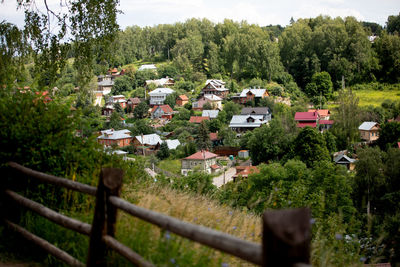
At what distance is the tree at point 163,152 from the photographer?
111ft

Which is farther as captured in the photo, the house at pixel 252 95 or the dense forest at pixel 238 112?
the house at pixel 252 95

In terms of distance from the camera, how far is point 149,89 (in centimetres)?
5950

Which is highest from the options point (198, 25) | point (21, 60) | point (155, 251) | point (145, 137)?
point (198, 25)

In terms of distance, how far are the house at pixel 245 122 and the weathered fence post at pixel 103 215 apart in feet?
130

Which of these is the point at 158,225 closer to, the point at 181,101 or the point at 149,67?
the point at 181,101

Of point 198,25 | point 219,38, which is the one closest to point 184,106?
point 219,38

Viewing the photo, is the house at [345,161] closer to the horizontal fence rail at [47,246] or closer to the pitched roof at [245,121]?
the pitched roof at [245,121]

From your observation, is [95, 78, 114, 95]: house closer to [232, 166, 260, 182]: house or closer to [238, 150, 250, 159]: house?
[238, 150, 250, 159]: house

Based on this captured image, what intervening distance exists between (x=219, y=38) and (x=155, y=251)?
76977mm

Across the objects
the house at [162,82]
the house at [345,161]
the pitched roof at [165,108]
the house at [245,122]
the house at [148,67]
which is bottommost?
the house at [345,161]

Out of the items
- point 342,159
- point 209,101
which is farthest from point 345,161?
point 209,101

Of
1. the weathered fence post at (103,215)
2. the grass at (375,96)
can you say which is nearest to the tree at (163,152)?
the grass at (375,96)

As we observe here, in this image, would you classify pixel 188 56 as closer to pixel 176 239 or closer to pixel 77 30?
pixel 77 30

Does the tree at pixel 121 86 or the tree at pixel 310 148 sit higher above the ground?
the tree at pixel 121 86
